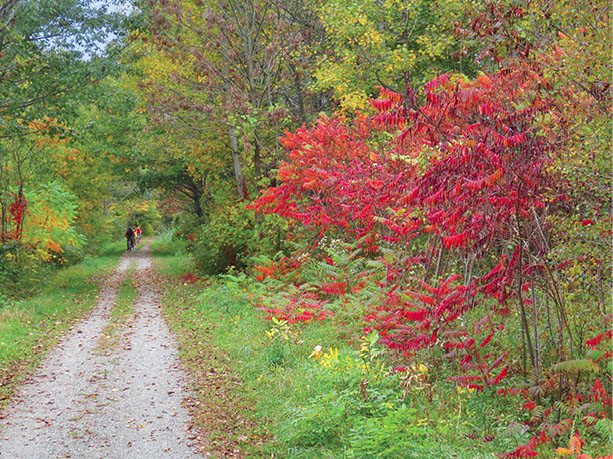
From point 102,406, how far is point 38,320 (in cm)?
642

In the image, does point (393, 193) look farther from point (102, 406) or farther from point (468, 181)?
point (102, 406)

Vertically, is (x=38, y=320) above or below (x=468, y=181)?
below

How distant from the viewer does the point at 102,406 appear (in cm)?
760

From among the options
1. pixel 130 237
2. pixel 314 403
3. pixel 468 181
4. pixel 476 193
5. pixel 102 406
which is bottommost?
pixel 102 406

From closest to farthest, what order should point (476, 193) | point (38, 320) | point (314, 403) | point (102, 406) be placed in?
1. point (476, 193)
2. point (314, 403)
3. point (102, 406)
4. point (38, 320)

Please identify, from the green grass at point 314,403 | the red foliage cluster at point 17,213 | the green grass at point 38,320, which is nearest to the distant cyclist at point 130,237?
the green grass at point 38,320

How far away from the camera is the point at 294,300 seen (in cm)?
1195

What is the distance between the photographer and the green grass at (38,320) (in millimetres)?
9406

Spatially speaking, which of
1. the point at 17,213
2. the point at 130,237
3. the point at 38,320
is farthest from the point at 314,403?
the point at 130,237

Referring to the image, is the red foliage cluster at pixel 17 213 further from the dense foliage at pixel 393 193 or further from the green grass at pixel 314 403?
the green grass at pixel 314 403

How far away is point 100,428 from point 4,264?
11.6 metres

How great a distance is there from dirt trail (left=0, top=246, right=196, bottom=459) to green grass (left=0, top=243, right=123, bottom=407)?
12.4 inches

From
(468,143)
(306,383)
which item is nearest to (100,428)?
(306,383)

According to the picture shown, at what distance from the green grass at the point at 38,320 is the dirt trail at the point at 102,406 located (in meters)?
0.32
